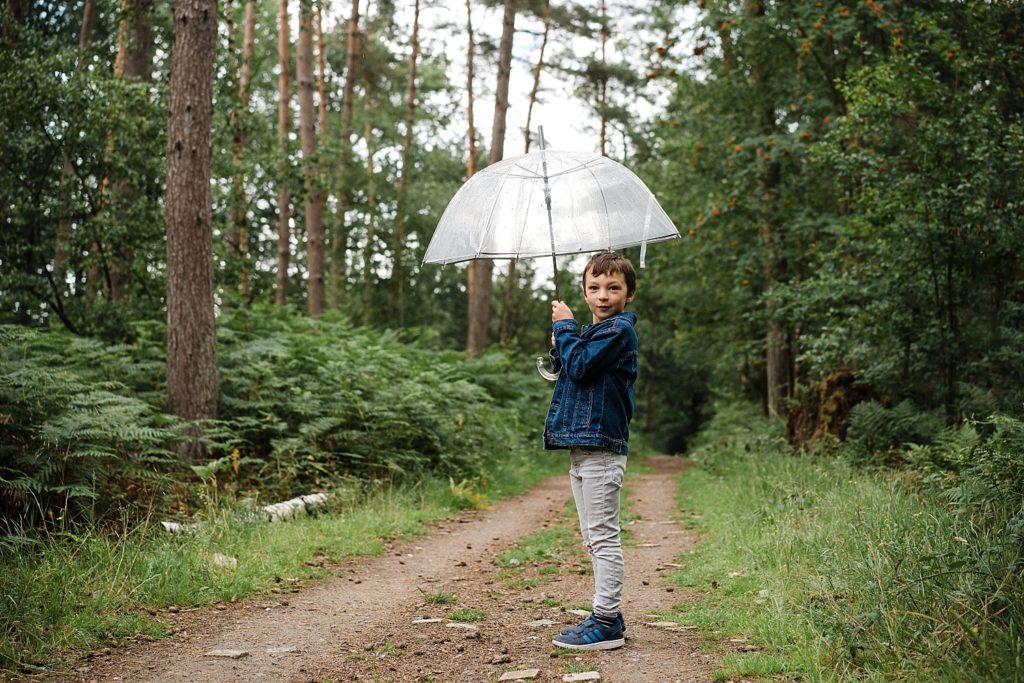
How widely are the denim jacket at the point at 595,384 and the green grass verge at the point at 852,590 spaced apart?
4.27ft

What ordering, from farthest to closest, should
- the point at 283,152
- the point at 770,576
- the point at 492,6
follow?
1. the point at 492,6
2. the point at 283,152
3. the point at 770,576

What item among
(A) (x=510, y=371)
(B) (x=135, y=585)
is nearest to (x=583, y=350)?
(B) (x=135, y=585)

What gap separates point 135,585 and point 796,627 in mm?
Answer: 4033

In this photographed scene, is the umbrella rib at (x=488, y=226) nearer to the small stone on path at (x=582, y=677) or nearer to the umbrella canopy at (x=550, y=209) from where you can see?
the umbrella canopy at (x=550, y=209)

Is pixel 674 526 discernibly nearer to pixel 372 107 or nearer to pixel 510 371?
pixel 510 371

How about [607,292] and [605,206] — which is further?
[605,206]

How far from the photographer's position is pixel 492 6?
20.1 m

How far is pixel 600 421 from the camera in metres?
4.37

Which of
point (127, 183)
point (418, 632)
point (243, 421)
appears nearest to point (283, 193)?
point (127, 183)

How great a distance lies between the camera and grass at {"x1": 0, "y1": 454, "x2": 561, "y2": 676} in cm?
439

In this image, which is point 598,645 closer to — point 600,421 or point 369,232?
point 600,421

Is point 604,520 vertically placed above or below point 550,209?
below

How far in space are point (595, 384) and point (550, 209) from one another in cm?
117

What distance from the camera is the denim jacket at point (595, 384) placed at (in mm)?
4338
